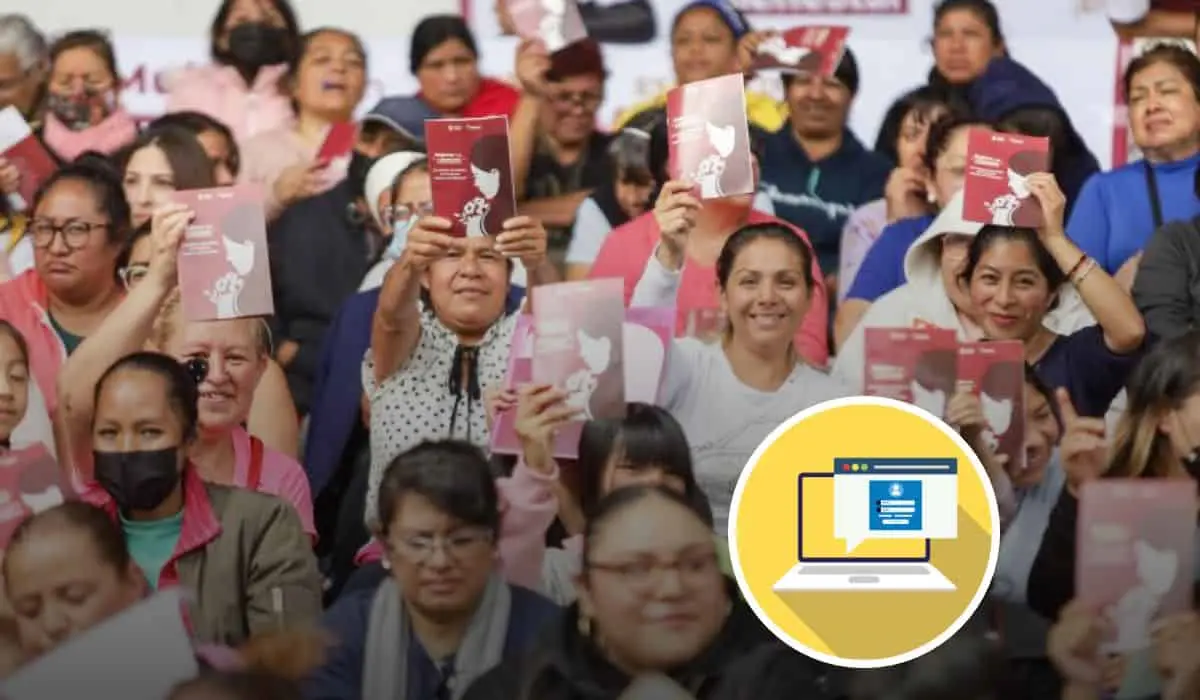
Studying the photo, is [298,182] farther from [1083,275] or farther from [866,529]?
[1083,275]

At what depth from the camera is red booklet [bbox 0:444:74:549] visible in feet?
9.75

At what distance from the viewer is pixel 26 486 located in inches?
117

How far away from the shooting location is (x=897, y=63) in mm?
2986

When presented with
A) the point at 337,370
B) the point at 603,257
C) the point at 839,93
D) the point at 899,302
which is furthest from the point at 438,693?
the point at 839,93

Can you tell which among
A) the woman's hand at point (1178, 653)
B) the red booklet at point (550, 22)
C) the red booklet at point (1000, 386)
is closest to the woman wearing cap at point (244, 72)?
the red booklet at point (550, 22)

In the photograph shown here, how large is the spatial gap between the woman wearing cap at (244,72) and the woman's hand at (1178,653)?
1.64 meters

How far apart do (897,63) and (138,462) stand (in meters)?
1.37

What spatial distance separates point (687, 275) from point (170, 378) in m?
0.84

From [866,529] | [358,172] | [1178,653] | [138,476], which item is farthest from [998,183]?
[138,476]

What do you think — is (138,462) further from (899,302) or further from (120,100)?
(899,302)

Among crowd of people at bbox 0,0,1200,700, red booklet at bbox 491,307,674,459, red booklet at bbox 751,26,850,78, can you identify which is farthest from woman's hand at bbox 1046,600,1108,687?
red booklet at bbox 751,26,850,78

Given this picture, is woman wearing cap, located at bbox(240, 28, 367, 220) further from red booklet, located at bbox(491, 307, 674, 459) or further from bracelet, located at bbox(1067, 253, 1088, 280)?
bracelet, located at bbox(1067, 253, 1088, 280)

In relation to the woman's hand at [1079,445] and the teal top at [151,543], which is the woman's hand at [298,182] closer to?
the teal top at [151,543]

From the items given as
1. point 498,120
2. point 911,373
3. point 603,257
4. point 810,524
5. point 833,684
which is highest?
point 498,120
